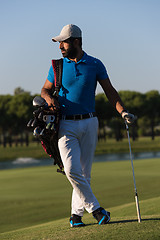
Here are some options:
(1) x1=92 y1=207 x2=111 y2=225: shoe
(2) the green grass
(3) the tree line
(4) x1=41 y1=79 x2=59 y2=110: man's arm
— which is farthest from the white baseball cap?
(3) the tree line

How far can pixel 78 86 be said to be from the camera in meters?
4.88

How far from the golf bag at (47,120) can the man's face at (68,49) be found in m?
0.11

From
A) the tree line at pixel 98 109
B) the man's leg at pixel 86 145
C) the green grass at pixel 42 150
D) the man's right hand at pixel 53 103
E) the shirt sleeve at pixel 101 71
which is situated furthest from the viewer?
the tree line at pixel 98 109

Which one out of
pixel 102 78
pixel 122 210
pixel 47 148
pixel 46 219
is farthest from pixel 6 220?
pixel 102 78

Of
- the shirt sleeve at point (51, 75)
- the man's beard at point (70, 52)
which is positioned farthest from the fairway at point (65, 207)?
the man's beard at point (70, 52)

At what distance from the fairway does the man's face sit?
77.5 inches

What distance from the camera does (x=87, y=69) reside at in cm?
493

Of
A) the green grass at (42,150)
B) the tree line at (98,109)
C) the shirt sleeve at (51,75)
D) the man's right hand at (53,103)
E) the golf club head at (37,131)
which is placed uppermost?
the shirt sleeve at (51,75)

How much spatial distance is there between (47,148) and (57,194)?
253 inches

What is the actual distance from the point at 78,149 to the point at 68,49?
1.15 m

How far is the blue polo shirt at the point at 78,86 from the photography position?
16.0 ft

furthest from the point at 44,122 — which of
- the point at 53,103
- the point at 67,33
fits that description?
the point at 67,33

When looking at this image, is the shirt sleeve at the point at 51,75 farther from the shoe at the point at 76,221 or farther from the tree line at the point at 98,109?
the tree line at the point at 98,109

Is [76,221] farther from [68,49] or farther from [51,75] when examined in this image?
[68,49]
